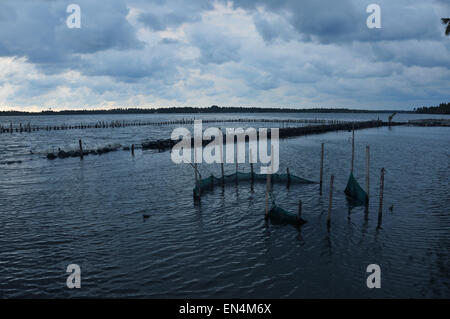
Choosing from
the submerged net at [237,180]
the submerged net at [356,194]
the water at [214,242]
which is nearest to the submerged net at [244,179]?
the submerged net at [237,180]

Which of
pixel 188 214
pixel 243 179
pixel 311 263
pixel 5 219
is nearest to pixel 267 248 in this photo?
pixel 311 263

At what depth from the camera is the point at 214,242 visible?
48.6 feet

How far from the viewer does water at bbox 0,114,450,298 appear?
37.1 ft

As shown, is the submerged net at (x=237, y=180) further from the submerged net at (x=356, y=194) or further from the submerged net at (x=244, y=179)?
the submerged net at (x=356, y=194)

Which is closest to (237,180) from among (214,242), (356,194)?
(356,194)

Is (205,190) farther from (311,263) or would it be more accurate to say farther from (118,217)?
(311,263)

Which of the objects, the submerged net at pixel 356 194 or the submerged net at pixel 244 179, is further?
the submerged net at pixel 244 179

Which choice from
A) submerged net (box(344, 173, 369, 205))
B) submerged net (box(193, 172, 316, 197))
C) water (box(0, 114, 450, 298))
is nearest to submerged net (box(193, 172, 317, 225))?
submerged net (box(193, 172, 316, 197))

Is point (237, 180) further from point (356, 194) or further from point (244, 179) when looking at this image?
point (356, 194)

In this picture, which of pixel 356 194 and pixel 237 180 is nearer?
pixel 356 194

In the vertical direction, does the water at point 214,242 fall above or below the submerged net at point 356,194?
below

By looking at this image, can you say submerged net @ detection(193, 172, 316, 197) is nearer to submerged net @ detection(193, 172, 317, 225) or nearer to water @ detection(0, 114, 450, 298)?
submerged net @ detection(193, 172, 317, 225)

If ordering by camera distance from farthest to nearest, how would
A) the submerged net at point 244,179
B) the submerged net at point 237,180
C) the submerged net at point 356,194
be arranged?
the submerged net at point 244,179, the submerged net at point 237,180, the submerged net at point 356,194

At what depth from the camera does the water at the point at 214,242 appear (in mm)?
11305
